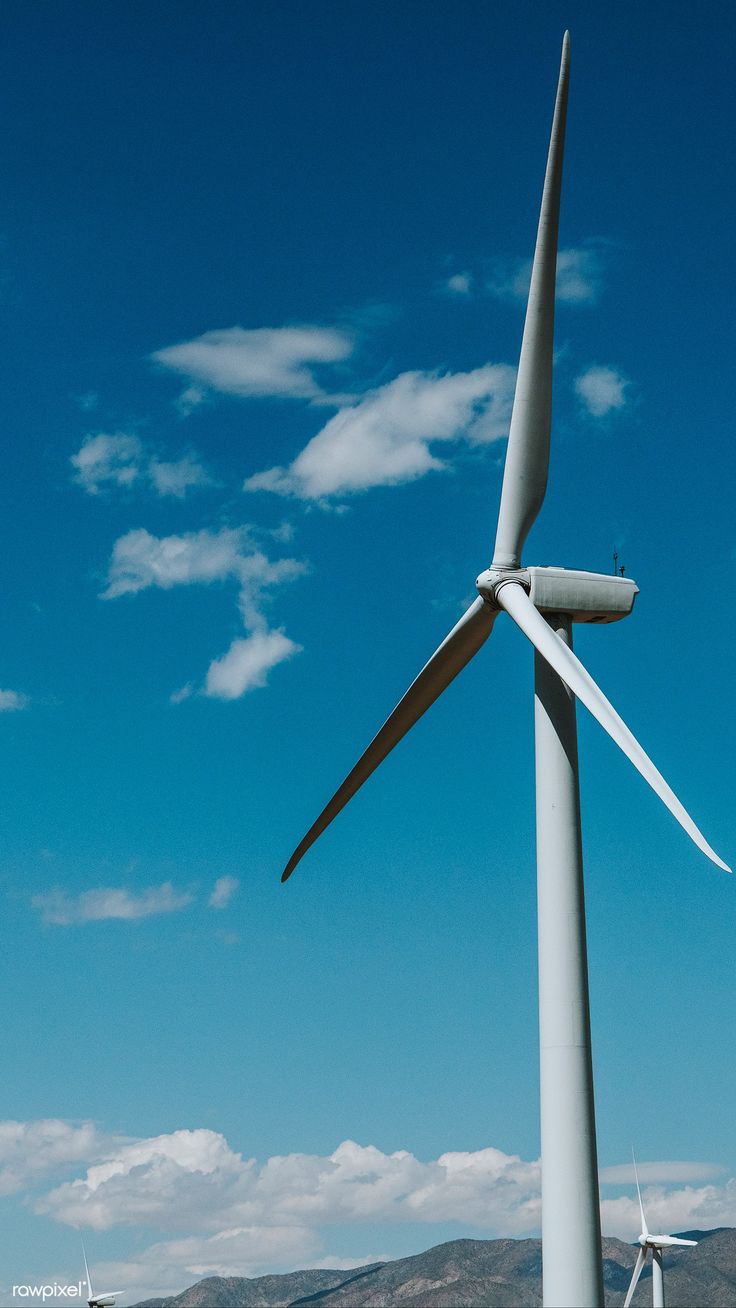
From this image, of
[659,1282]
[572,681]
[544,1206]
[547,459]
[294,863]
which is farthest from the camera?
[659,1282]

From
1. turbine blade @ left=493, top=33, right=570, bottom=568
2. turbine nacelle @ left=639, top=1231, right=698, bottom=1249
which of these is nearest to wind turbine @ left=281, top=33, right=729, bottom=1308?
turbine blade @ left=493, top=33, right=570, bottom=568

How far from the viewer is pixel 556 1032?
29.5m

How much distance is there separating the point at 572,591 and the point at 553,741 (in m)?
4.05

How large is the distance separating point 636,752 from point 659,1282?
57333 mm

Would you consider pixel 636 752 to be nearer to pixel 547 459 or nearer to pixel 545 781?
pixel 545 781

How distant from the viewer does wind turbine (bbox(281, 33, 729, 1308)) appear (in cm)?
2867

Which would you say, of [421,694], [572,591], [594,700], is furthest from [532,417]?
[594,700]

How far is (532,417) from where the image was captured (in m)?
37.0

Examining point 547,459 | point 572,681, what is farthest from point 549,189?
point 572,681

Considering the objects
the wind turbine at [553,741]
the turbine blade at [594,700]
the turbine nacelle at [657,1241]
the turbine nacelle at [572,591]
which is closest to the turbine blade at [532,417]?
the wind turbine at [553,741]

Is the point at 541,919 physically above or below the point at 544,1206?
above

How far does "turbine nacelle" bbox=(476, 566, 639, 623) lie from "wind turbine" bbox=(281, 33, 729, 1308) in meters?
0.03

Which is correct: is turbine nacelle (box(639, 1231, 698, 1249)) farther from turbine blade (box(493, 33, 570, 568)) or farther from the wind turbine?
turbine blade (box(493, 33, 570, 568))

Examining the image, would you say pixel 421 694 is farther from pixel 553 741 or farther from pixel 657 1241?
pixel 657 1241
